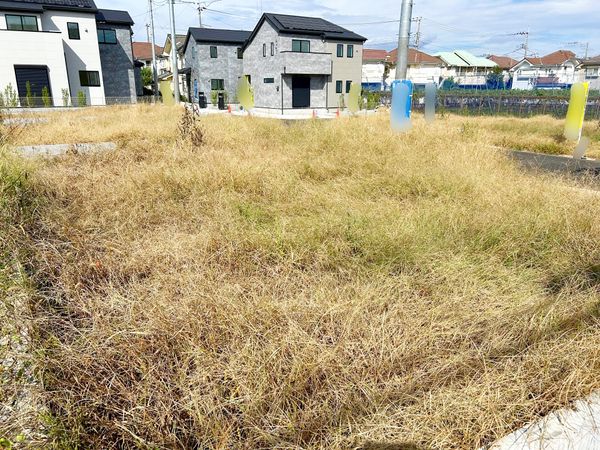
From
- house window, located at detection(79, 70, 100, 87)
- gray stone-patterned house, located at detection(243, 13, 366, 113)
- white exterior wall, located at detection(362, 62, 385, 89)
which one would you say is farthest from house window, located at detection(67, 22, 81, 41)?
white exterior wall, located at detection(362, 62, 385, 89)

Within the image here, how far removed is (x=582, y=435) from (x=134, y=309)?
8.61 feet

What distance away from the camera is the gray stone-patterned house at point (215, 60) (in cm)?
3406

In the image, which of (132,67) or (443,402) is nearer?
(443,402)

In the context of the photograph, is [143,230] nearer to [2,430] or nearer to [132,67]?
[2,430]

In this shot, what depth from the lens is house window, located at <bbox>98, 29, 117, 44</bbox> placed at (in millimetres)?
28891

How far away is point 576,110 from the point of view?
34.6 ft

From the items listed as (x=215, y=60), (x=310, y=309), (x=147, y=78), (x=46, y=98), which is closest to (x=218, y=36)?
(x=215, y=60)

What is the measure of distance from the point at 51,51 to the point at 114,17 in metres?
8.18

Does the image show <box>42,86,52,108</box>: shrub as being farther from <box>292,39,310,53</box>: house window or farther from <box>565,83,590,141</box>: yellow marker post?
<box>565,83,590,141</box>: yellow marker post

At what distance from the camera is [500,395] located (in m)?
2.04

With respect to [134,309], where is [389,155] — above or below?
above

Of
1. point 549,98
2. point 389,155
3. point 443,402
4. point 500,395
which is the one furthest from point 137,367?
point 549,98

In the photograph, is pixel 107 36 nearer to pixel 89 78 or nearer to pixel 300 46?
pixel 89 78

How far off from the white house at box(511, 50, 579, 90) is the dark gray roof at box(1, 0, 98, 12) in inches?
2213
